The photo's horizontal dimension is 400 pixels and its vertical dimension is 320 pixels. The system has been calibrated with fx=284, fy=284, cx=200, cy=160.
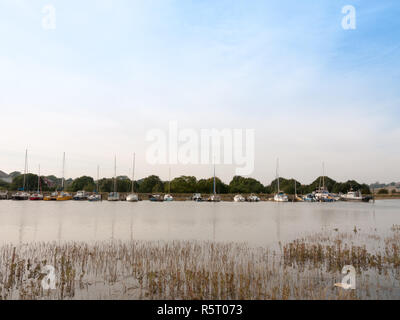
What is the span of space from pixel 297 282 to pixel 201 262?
20.5 ft

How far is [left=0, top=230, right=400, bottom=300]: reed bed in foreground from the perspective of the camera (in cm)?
1253

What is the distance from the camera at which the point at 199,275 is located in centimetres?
1405

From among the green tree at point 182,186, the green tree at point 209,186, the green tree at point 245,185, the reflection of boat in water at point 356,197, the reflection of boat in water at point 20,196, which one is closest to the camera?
the reflection of boat in water at point 20,196

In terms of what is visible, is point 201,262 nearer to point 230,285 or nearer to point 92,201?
point 230,285

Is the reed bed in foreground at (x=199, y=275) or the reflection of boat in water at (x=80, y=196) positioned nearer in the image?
the reed bed in foreground at (x=199, y=275)

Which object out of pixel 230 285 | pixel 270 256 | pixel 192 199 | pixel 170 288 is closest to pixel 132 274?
pixel 170 288

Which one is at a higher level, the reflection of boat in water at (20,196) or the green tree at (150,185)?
the green tree at (150,185)

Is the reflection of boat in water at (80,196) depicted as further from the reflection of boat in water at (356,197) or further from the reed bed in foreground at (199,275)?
the reflection of boat in water at (356,197)

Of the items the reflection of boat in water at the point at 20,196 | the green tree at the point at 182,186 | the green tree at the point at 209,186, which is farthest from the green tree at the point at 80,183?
the green tree at the point at 209,186

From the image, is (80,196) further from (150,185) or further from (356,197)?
(356,197)

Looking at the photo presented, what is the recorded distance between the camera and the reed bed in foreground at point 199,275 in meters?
12.5

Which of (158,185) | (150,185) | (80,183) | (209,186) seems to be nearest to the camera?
(158,185)

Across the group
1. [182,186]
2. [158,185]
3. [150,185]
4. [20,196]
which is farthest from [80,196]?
[182,186]

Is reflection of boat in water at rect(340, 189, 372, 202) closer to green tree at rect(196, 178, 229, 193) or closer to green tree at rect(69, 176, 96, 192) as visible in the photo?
green tree at rect(196, 178, 229, 193)
